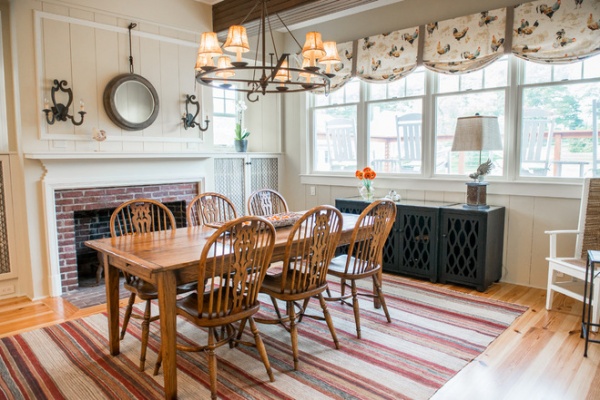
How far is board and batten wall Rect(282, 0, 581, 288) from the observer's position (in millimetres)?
3754

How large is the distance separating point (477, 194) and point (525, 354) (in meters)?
1.65

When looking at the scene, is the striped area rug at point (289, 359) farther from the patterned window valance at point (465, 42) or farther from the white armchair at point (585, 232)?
the patterned window valance at point (465, 42)

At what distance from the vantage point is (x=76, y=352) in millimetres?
2729

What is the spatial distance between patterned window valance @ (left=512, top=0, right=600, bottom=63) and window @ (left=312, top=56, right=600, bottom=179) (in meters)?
0.18

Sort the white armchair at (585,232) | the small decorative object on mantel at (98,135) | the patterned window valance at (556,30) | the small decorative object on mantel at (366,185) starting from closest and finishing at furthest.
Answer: the white armchair at (585,232) < the patterned window valance at (556,30) < the small decorative object on mantel at (98,135) < the small decorative object on mantel at (366,185)

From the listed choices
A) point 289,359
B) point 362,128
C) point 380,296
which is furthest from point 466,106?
point 289,359

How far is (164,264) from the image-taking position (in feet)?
6.82

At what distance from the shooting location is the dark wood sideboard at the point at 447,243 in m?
3.80

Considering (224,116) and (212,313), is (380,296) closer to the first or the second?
(212,313)

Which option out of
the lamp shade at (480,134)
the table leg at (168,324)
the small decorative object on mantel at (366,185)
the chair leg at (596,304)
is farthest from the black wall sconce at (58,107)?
the chair leg at (596,304)

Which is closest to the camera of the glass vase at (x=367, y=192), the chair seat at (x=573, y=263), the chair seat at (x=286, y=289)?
the chair seat at (x=286, y=289)

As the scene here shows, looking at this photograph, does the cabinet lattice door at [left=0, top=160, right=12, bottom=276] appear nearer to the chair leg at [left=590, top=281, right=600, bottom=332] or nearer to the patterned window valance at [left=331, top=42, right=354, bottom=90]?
the patterned window valance at [left=331, top=42, right=354, bottom=90]

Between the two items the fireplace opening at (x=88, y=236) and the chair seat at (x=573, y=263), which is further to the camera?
the fireplace opening at (x=88, y=236)

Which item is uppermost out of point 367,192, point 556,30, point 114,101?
point 556,30
